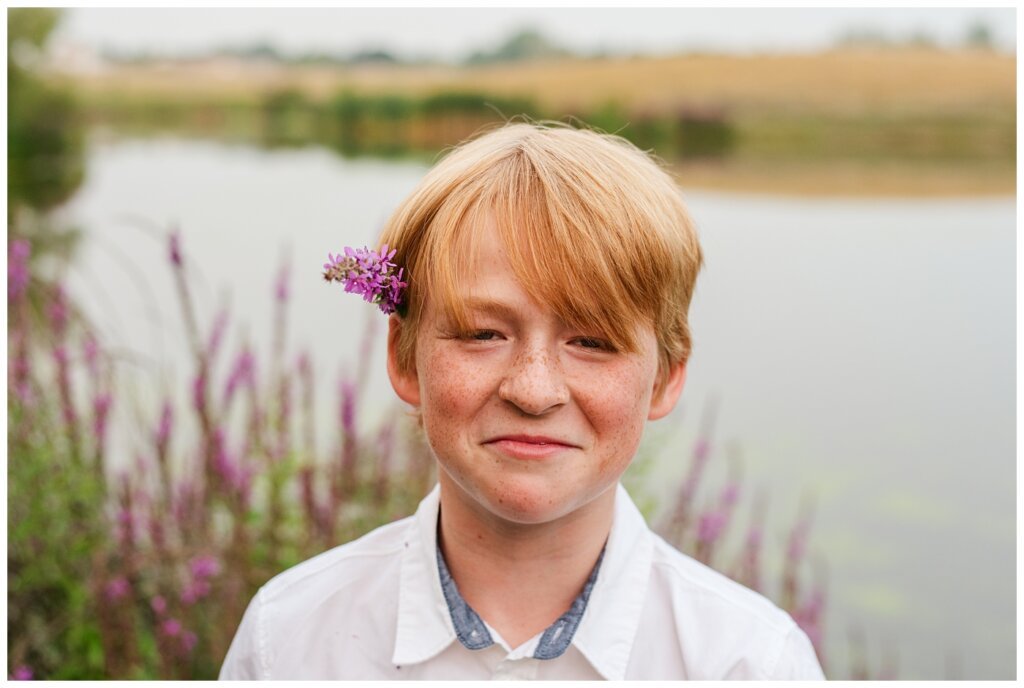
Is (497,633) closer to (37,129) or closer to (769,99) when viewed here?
(769,99)

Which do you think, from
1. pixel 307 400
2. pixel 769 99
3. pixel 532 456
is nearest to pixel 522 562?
pixel 532 456

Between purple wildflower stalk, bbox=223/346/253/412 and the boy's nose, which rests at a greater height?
the boy's nose

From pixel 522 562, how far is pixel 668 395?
38 cm

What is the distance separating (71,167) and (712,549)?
9960 mm

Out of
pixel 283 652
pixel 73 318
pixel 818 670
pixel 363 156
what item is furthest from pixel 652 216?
pixel 363 156

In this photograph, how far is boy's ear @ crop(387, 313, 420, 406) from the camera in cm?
172

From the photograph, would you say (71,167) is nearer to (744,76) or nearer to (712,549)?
(744,76)

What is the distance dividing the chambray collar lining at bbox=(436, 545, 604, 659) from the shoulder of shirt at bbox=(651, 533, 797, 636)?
0.13m

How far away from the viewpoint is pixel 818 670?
1.67m

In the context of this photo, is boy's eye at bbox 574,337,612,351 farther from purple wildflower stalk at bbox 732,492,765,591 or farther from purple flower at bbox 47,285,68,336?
purple flower at bbox 47,285,68,336

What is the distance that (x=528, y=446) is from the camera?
58.7 inches

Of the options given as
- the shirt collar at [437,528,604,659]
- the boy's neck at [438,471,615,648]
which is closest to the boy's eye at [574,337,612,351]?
the boy's neck at [438,471,615,648]

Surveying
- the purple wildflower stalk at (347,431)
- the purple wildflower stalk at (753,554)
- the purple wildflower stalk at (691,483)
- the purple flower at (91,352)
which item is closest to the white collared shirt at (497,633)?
the purple wildflower stalk at (347,431)

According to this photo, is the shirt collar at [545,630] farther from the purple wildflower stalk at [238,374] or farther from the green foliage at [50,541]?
the green foliage at [50,541]
